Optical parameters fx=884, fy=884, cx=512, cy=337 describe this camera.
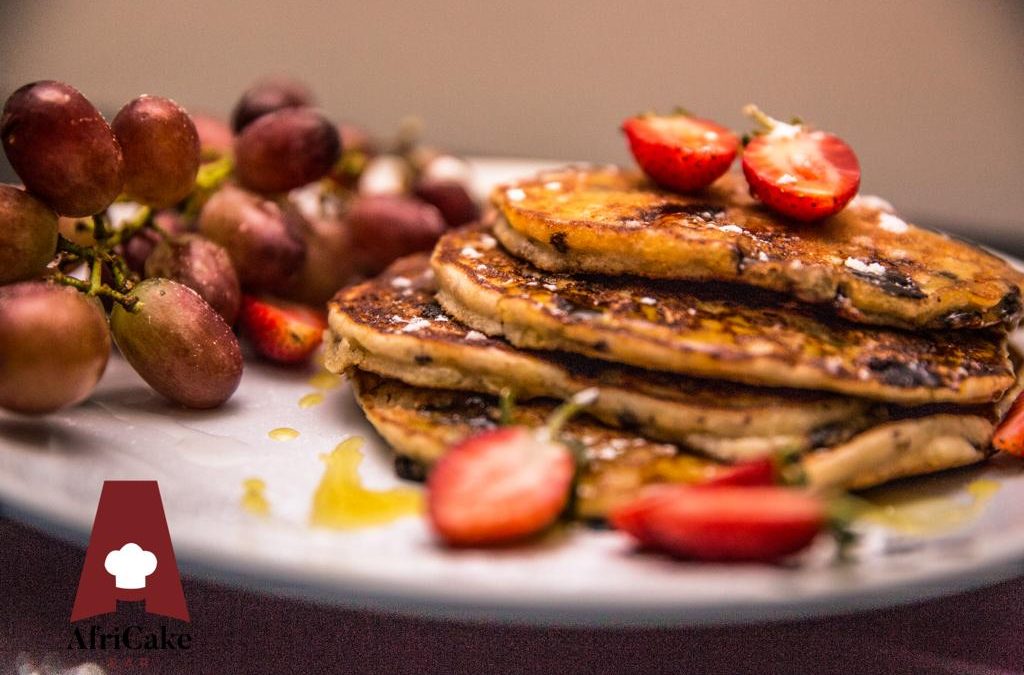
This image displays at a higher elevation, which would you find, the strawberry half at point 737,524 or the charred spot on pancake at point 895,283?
the charred spot on pancake at point 895,283

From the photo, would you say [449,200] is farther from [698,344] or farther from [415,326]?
[698,344]

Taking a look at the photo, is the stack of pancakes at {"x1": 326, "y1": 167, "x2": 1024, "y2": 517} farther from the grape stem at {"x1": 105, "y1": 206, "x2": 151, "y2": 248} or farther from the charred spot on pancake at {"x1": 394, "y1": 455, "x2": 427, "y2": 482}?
the grape stem at {"x1": 105, "y1": 206, "x2": 151, "y2": 248}

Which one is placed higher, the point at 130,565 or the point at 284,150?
the point at 284,150

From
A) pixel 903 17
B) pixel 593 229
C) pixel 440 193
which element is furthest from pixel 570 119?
pixel 593 229

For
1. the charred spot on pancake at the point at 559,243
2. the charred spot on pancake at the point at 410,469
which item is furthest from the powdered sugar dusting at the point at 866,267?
the charred spot on pancake at the point at 410,469

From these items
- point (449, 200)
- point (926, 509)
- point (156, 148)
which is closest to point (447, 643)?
point (926, 509)

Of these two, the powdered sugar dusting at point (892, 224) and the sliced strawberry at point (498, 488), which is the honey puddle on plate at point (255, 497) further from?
the powdered sugar dusting at point (892, 224)

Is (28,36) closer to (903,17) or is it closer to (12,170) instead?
(12,170)
